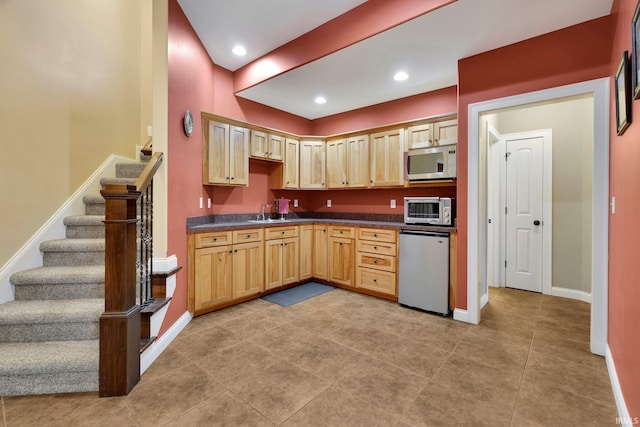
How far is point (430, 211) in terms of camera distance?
A: 3.57 metres

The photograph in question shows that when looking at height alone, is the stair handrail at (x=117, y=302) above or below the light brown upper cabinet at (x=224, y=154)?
below

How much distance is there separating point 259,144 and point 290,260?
5.93 feet

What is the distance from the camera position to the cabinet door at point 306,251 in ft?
14.4

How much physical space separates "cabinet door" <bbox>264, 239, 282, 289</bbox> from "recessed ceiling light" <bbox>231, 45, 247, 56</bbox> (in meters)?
2.46

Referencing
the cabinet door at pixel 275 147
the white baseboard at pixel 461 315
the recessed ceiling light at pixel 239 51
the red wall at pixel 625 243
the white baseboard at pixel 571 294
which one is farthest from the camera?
the cabinet door at pixel 275 147

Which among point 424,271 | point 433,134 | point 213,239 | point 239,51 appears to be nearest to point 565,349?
point 424,271

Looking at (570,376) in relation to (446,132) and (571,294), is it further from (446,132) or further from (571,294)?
(446,132)

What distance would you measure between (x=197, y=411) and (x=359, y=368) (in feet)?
3.83

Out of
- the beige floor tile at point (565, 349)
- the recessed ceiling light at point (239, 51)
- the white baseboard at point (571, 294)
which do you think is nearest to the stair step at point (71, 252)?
the recessed ceiling light at point (239, 51)

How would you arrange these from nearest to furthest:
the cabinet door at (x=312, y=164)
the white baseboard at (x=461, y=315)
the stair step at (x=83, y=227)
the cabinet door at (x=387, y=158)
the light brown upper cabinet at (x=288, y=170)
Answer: the stair step at (x=83, y=227)
the white baseboard at (x=461, y=315)
the cabinet door at (x=387, y=158)
the light brown upper cabinet at (x=288, y=170)
the cabinet door at (x=312, y=164)

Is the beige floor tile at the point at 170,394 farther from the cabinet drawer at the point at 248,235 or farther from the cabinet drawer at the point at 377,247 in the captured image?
the cabinet drawer at the point at 377,247

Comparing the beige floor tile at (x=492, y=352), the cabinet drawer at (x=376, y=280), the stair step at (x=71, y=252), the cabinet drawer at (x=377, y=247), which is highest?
the stair step at (x=71, y=252)

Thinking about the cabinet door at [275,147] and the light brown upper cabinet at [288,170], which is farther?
the light brown upper cabinet at [288,170]

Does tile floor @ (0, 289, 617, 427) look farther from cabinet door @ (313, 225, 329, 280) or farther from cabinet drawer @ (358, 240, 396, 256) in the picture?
cabinet door @ (313, 225, 329, 280)
